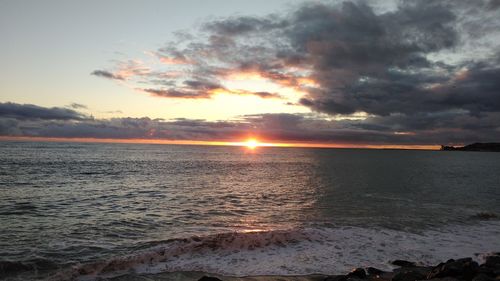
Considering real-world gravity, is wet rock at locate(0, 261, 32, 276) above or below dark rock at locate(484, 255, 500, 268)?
below

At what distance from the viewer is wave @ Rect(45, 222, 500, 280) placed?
15.8 meters

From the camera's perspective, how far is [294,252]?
1841 centimetres

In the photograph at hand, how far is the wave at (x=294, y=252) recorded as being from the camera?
15.8m

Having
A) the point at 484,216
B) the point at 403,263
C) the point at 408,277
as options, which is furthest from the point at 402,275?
the point at 484,216

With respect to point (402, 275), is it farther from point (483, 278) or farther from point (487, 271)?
point (487, 271)

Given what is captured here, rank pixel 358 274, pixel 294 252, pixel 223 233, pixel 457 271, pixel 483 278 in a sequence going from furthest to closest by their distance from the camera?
pixel 223 233, pixel 294 252, pixel 358 274, pixel 457 271, pixel 483 278

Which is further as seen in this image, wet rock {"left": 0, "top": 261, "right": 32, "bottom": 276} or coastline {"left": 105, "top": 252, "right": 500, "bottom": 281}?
wet rock {"left": 0, "top": 261, "right": 32, "bottom": 276}

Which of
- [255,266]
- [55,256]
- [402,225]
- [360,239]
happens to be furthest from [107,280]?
[402,225]

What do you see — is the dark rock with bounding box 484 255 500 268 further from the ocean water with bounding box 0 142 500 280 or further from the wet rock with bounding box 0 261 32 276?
the wet rock with bounding box 0 261 32 276

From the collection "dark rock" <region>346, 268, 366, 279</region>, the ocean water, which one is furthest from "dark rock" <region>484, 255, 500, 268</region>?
"dark rock" <region>346, 268, 366, 279</region>

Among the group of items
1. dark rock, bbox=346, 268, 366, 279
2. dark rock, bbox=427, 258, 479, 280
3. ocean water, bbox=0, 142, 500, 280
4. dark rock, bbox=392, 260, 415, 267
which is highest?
dark rock, bbox=427, 258, 479, 280

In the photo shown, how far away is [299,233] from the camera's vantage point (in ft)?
70.6

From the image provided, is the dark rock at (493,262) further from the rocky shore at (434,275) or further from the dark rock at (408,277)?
the dark rock at (408,277)

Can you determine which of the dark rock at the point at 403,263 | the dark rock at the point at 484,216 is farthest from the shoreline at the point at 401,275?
the dark rock at the point at 484,216
